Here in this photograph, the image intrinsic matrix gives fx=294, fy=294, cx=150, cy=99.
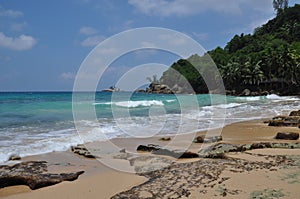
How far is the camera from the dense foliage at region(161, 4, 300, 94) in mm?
53375

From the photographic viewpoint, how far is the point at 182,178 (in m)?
5.29

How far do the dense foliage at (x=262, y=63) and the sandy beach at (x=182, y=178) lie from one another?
2567cm

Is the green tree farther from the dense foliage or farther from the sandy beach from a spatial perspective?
the sandy beach

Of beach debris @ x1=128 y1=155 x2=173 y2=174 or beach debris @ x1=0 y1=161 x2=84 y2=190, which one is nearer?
beach debris @ x1=0 y1=161 x2=84 y2=190

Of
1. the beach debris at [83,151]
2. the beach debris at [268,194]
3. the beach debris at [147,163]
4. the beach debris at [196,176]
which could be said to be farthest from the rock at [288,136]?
the beach debris at [83,151]

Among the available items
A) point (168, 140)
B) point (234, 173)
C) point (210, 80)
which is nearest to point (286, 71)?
point (210, 80)

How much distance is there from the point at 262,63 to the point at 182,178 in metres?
60.3

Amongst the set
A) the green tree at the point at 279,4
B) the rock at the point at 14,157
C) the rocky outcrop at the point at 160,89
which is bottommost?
the rock at the point at 14,157

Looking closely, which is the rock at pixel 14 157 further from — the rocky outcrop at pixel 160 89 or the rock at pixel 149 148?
the rocky outcrop at pixel 160 89

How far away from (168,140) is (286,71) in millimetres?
49431

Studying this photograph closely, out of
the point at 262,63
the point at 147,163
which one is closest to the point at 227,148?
the point at 147,163

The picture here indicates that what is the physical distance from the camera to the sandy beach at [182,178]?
15.1 ft

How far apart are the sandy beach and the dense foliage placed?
84.2ft

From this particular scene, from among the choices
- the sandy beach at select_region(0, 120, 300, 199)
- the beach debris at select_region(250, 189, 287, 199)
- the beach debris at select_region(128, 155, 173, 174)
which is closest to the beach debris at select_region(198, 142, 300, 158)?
the sandy beach at select_region(0, 120, 300, 199)
